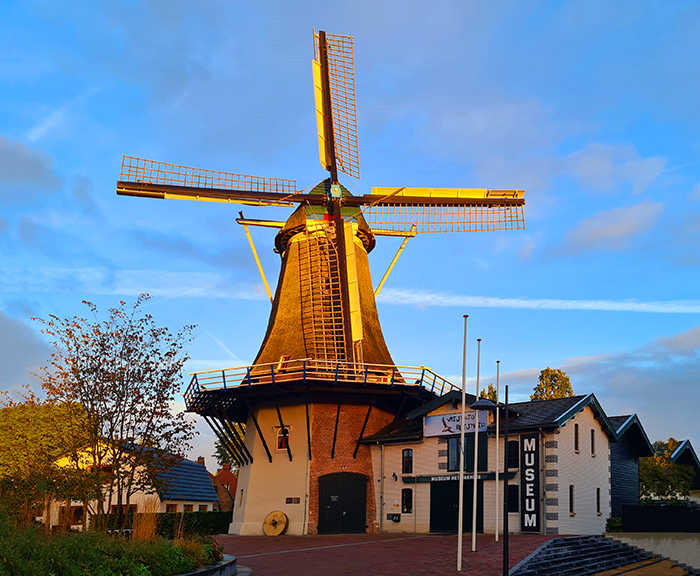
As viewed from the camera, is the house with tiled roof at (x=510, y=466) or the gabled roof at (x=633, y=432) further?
the gabled roof at (x=633, y=432)

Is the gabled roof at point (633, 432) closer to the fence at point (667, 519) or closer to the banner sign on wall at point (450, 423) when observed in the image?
the fence at point (667, 519)

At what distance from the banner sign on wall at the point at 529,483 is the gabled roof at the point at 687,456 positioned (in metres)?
13.2

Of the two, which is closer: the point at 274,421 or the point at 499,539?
the point at 499,539

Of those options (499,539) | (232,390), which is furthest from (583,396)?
(232,390)

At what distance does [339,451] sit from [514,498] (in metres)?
8.65

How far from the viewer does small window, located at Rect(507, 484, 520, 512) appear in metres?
26.5

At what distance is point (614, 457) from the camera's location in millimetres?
32281

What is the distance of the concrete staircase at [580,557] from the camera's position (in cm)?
1838

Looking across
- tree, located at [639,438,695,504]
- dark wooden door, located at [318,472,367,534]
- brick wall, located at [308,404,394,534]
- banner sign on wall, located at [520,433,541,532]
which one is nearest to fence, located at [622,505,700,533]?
banner sign on wall, located at [520,433,541,532]

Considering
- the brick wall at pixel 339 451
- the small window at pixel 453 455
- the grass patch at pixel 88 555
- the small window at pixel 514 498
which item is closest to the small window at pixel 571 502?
the small window at pixel 514 498

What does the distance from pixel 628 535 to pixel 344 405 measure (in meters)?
13.3

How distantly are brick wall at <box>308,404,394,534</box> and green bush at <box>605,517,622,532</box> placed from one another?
33.2 ft

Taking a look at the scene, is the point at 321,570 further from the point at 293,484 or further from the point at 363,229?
the point at 363,229

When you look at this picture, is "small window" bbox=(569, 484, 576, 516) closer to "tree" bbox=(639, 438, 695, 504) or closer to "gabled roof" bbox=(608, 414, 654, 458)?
"gabled roof" bbox=(608, 414, 654, 458)
